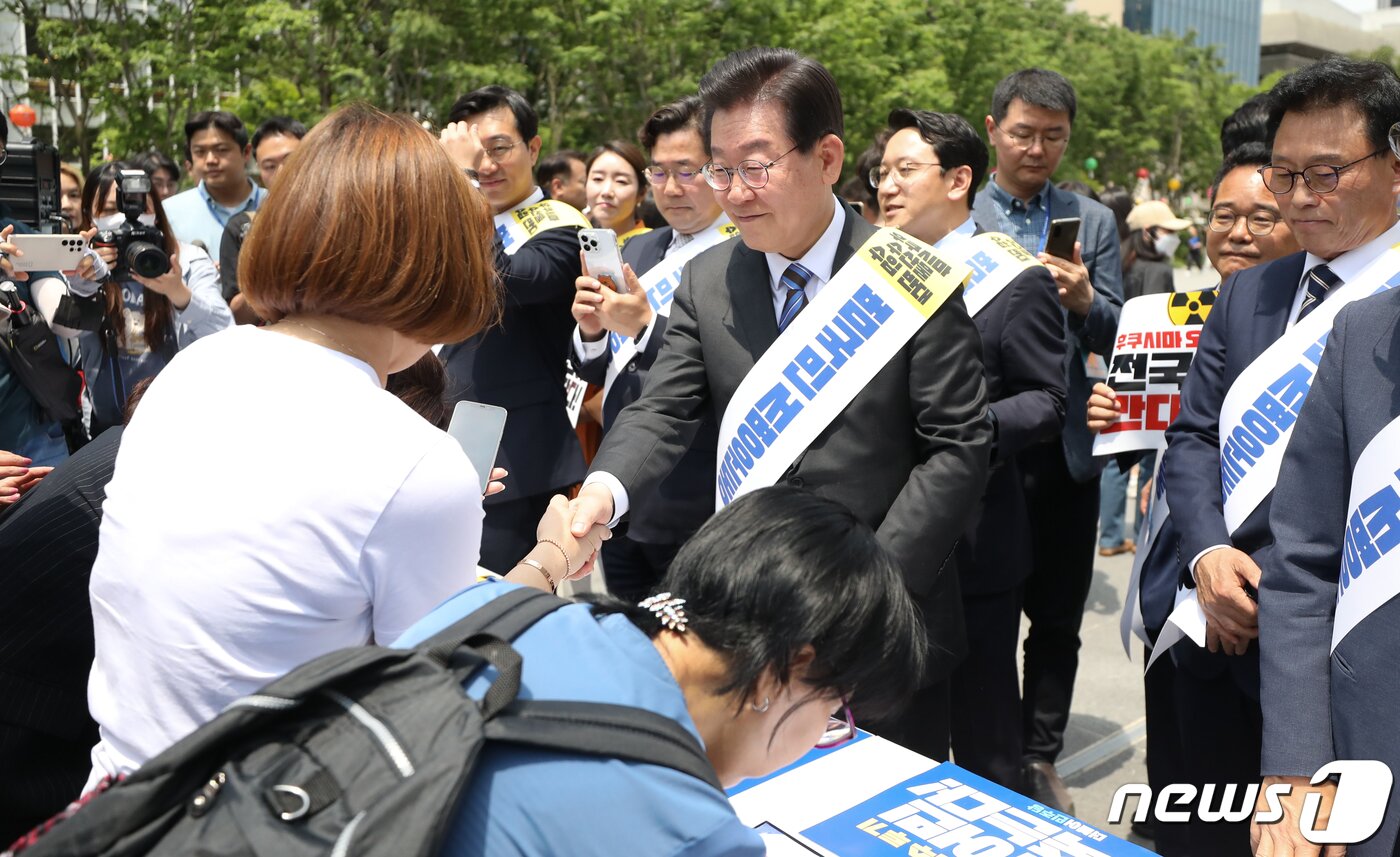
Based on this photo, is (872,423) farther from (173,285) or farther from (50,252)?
(173,285)

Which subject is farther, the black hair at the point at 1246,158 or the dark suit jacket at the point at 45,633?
the black hair at the point at 1246,158

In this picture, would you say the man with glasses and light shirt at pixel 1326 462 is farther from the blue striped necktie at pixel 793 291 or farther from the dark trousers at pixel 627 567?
the dark trousers at pixel 627 567

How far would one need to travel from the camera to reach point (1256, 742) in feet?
7.68

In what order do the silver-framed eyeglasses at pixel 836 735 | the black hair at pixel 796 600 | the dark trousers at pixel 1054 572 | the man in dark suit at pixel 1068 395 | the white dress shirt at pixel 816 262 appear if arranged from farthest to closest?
the dark trousers at pixel 1054 572 → the man in dark suit at pixel 1068 395 → the white dress shirt at pixel 816 262 → the silver-framed eyeglasses at pixel 836 735 → the black hair at pixel 796 600

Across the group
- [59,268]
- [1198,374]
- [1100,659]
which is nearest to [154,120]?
[59,268]

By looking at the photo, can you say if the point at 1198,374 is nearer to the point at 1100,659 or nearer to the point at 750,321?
the point at 750,321

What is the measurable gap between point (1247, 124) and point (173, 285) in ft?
11.5

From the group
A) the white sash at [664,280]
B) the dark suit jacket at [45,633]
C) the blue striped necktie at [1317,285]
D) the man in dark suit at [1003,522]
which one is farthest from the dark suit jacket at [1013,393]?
the dark suit jacket at [45,633]

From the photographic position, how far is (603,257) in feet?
10.4

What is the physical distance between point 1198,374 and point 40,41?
13.3m

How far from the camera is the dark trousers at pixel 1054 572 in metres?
3.76

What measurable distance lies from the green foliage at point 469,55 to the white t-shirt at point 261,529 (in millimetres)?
11480

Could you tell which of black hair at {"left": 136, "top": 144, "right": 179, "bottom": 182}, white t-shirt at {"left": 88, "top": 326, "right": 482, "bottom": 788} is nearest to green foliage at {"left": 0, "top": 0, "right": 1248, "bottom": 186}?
black hair at {"left": 136, "top": 144, "right": 179, "bottom": 182}

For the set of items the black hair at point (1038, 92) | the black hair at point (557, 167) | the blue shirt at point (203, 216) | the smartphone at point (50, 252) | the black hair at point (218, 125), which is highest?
the black hair at point (1038, 92)
